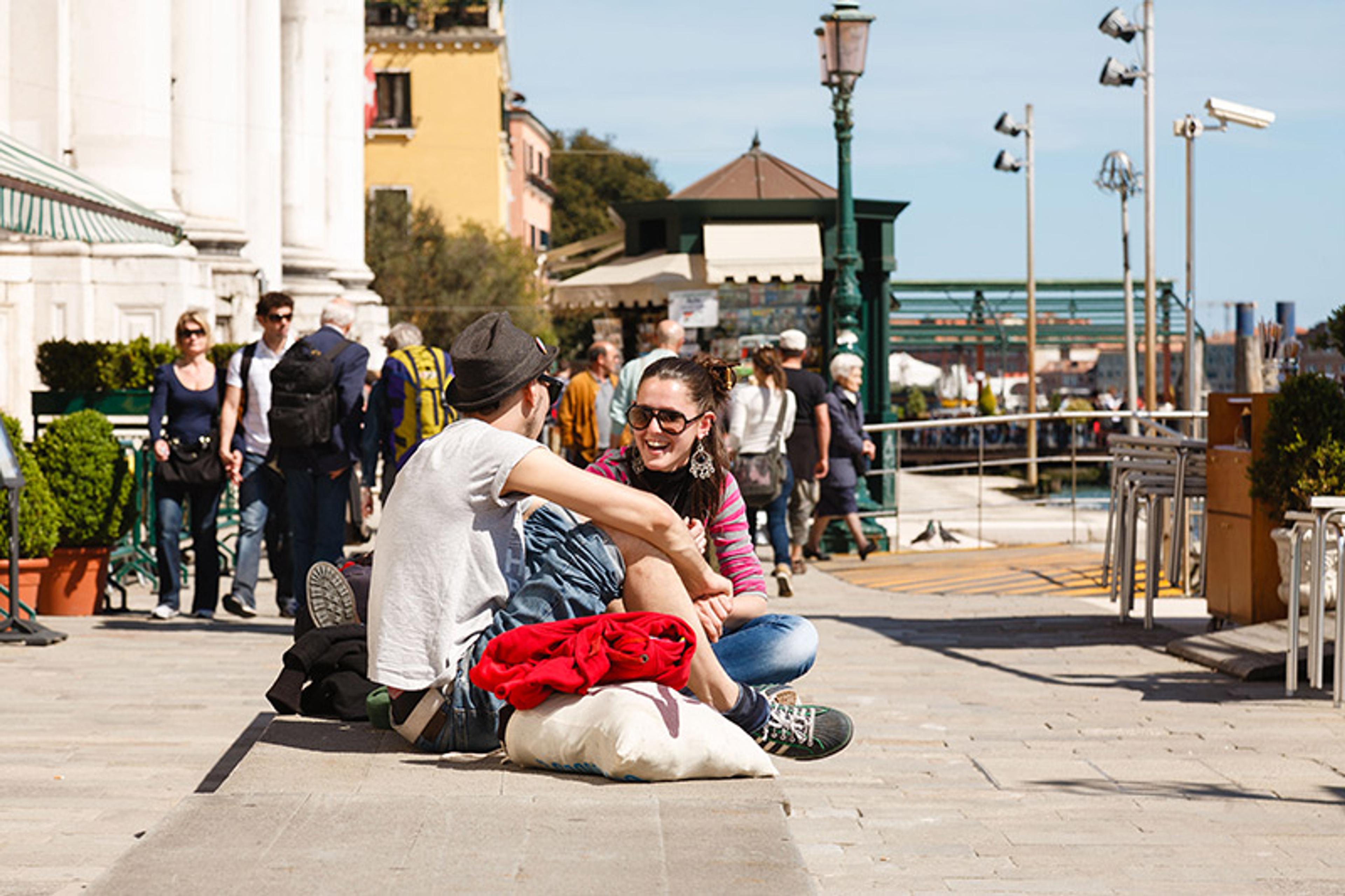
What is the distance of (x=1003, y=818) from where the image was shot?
6387 millimetres

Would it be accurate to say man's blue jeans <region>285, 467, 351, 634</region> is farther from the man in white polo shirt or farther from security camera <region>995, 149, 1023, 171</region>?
security camera <region>995, 149, 1023, 171</region>

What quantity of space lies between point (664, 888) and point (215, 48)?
20180mm

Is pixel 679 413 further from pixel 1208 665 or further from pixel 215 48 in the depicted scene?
pixel 215 48

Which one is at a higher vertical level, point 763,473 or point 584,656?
point 763,473

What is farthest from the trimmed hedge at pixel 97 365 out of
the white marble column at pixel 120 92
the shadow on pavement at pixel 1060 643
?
the shadow on pavement at pixel 1060 643

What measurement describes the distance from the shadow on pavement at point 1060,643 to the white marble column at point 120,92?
10.3 m

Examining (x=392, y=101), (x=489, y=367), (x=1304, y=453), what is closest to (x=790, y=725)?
(x=489, y=367)

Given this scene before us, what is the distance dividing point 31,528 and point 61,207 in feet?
5.93

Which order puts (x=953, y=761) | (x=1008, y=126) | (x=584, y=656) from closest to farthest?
(x=584, y=656)
(x=953, y=761)
(x=1008, y=126)

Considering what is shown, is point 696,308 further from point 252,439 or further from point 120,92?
point 252,439

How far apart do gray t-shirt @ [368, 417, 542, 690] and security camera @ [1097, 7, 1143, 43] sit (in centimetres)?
2759

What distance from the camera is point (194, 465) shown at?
11609mm

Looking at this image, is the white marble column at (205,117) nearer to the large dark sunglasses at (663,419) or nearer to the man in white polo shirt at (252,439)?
the man in white polo shirt at (252,439)

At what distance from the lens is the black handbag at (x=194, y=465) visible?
11594 mm
